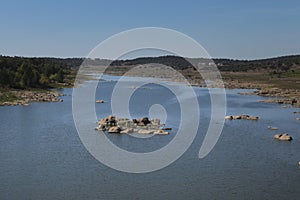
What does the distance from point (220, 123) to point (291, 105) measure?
19.0 metres

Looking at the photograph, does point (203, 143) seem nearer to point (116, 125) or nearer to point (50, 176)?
point (116, 125)

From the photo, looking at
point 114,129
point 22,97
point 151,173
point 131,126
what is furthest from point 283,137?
point 22,97

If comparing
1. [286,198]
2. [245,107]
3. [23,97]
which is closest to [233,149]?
[286,198]

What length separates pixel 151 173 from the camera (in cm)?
2112

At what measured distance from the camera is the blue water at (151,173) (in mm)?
18141

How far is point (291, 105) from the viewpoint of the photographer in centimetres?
5153

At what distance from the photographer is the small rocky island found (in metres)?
31.2

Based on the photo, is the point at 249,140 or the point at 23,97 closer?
the point at 249,140

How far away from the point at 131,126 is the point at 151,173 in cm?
1197

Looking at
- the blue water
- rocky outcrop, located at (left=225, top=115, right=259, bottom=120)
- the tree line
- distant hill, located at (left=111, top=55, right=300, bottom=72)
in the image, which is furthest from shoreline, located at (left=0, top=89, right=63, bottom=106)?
distant hill, located at (left=111, top=55, right=300, bottom=72)

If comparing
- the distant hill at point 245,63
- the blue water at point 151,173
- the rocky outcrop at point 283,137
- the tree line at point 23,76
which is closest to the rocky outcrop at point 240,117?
the blue water at point 151,173

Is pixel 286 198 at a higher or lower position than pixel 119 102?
lower

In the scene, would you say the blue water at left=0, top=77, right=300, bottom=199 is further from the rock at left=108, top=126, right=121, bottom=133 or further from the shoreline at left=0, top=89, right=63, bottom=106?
the shoreline at left=0, top=89, right=63, bottom=106

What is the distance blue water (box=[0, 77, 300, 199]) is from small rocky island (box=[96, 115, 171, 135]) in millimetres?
1189
